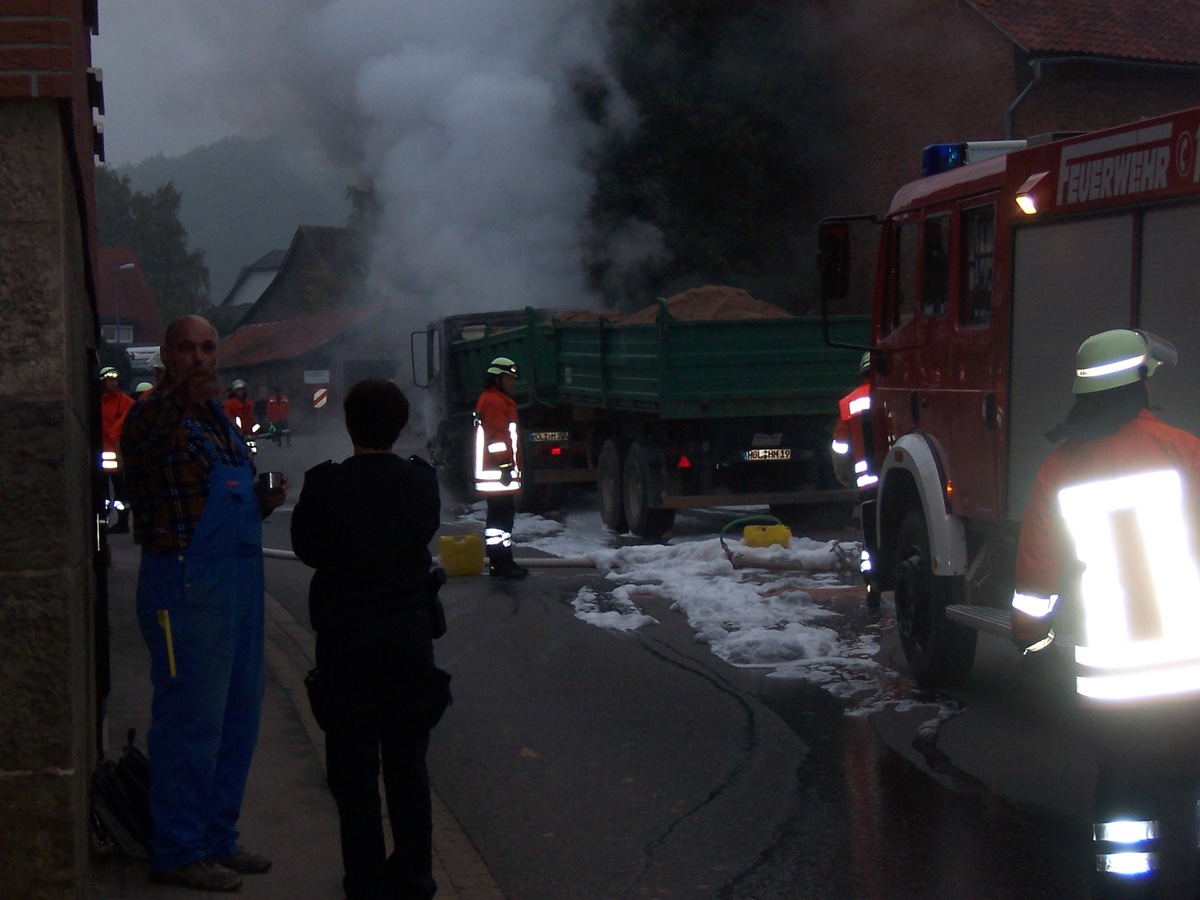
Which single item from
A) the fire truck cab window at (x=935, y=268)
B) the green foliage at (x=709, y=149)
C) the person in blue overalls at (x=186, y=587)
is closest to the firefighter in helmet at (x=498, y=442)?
the fire truck cab window at (x=935, y=268)

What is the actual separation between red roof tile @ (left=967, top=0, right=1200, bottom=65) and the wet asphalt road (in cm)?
1841

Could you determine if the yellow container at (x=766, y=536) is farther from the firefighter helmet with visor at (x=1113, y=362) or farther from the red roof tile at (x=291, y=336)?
the red roof tile at (x=291, y=336)

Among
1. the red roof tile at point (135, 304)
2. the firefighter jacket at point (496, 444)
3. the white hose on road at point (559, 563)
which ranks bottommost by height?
the white hose on road at point (559, 563)

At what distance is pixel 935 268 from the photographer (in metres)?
7.51

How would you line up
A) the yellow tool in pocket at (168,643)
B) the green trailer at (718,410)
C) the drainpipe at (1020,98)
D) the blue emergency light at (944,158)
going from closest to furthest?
the yellow tool in pocket at (168,643)
the blue emergency light at (944,158)
the green trailer at (718,410)
the drainpipe at (1020,98)

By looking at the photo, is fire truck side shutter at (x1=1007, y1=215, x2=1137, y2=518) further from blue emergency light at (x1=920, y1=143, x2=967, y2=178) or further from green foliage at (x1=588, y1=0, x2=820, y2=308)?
green foliage at (x1=588, y1=0, x2=820, y2=308)

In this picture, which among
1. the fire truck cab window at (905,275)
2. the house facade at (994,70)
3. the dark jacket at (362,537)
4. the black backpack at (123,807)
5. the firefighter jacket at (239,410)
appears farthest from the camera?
the house facade at (994,70)

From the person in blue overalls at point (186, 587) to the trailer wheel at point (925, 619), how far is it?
3823 mm

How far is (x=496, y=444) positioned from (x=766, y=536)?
2.32 metres

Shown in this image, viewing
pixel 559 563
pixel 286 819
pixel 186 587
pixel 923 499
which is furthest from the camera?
pixel 559 563

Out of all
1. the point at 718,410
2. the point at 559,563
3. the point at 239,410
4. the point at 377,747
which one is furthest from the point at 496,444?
the point at 239,410

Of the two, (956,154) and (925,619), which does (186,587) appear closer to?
(925,619)

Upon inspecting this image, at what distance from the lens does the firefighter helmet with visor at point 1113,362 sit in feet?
12.7

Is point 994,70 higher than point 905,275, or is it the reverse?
point 994,70
